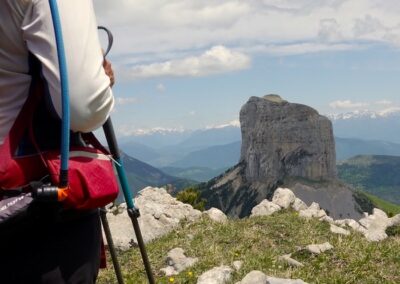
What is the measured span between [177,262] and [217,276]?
8.01 feet

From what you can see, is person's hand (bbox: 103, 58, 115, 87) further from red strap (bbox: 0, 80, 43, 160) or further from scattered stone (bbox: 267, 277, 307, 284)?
scattered stone (bbox: 267, 277, 307, 284)

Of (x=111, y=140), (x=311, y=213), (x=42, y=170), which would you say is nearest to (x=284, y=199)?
(x=311, y=213)

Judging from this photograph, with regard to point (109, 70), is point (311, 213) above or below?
below

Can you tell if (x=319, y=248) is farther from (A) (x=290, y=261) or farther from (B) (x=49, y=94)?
(B) (x=49, y=94)

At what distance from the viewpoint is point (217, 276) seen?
316 inches

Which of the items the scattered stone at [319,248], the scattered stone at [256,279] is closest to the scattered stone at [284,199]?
the scattered stone at [319,248]

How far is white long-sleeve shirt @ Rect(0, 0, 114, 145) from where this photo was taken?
2752 millimetres

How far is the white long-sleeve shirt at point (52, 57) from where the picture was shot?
108 inches

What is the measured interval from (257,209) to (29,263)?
68.1 ft

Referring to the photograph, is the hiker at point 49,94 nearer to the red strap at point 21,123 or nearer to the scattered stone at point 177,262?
the red strap at point 21,123

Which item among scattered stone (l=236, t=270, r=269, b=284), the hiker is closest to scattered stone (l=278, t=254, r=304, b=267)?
scattered stone (l=236, t=270, r=269, b=284)

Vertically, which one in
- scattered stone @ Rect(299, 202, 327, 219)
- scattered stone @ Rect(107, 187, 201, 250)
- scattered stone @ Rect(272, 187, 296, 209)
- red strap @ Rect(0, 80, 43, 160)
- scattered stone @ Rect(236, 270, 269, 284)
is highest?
red strap @ Rect(0, 80, 43, 160)

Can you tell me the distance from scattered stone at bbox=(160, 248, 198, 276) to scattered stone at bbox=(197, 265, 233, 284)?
1.60 metres

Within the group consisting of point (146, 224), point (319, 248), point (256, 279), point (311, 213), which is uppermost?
point (256, 279)
